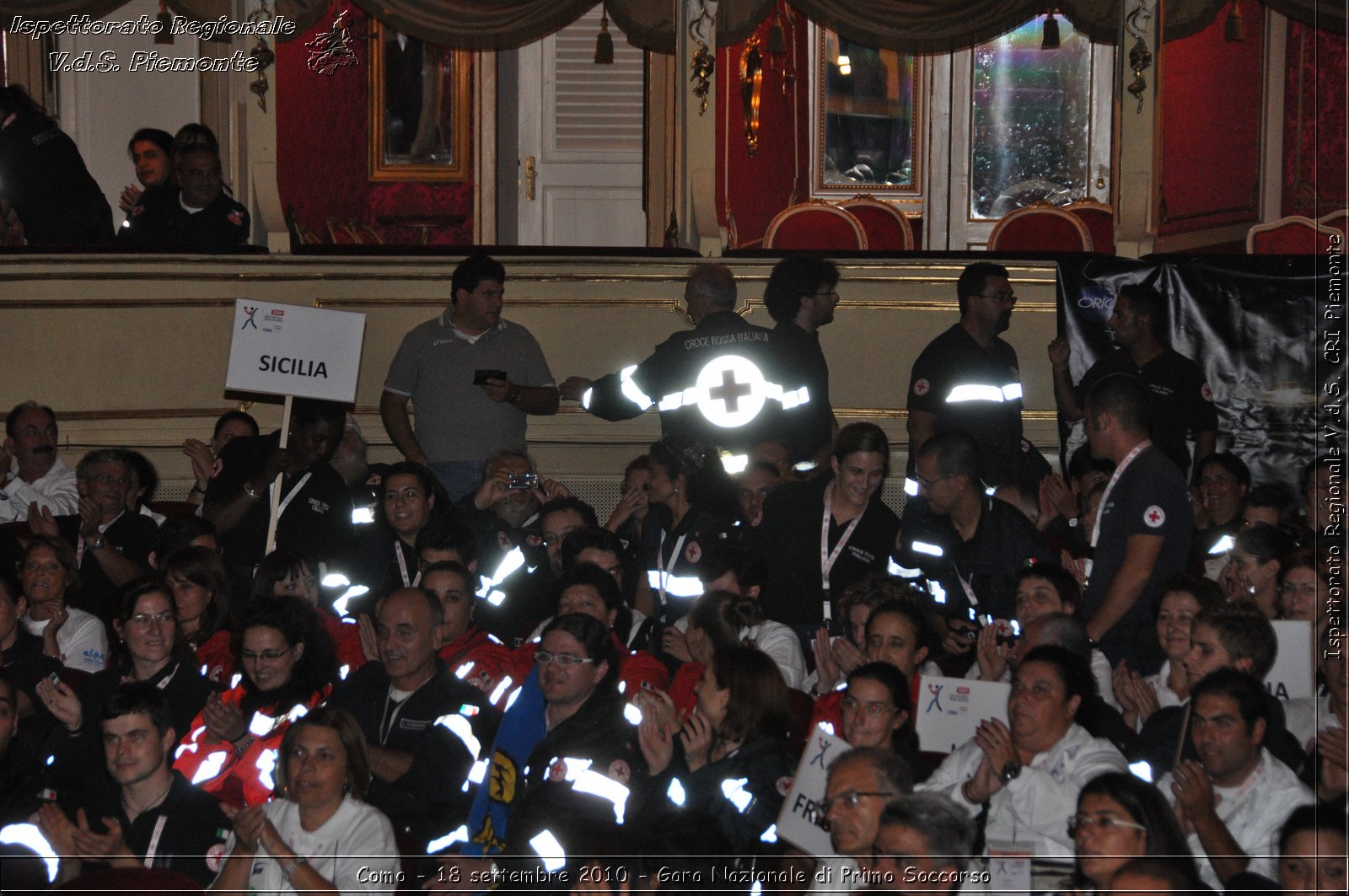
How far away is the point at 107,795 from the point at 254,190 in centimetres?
493

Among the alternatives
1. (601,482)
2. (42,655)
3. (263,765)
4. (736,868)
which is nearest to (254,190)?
(601,482)

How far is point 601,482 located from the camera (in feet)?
31.3

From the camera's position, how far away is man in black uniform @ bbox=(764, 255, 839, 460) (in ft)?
26.0

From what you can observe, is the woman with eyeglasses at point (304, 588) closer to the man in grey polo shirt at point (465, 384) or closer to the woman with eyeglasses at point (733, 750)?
the man in grey polo shirt at point (465, 384)

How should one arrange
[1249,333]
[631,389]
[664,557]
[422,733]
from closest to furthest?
[422,733] < [664,557] < [631,389] < [1249,333]

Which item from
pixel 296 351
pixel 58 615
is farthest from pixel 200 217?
pixel 58 615

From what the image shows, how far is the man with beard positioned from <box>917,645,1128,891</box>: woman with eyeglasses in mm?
4986

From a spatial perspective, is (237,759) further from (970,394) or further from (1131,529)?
(970,394)

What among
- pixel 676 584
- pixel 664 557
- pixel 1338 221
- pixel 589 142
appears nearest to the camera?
pixel 676 584

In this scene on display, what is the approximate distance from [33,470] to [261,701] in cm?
295

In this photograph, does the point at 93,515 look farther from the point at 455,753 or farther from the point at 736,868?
the point at 736,868

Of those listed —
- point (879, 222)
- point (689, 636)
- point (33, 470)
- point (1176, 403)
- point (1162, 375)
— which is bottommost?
point (689, 636)

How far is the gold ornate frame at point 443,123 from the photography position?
44.1 ft

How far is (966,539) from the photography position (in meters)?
6.57
